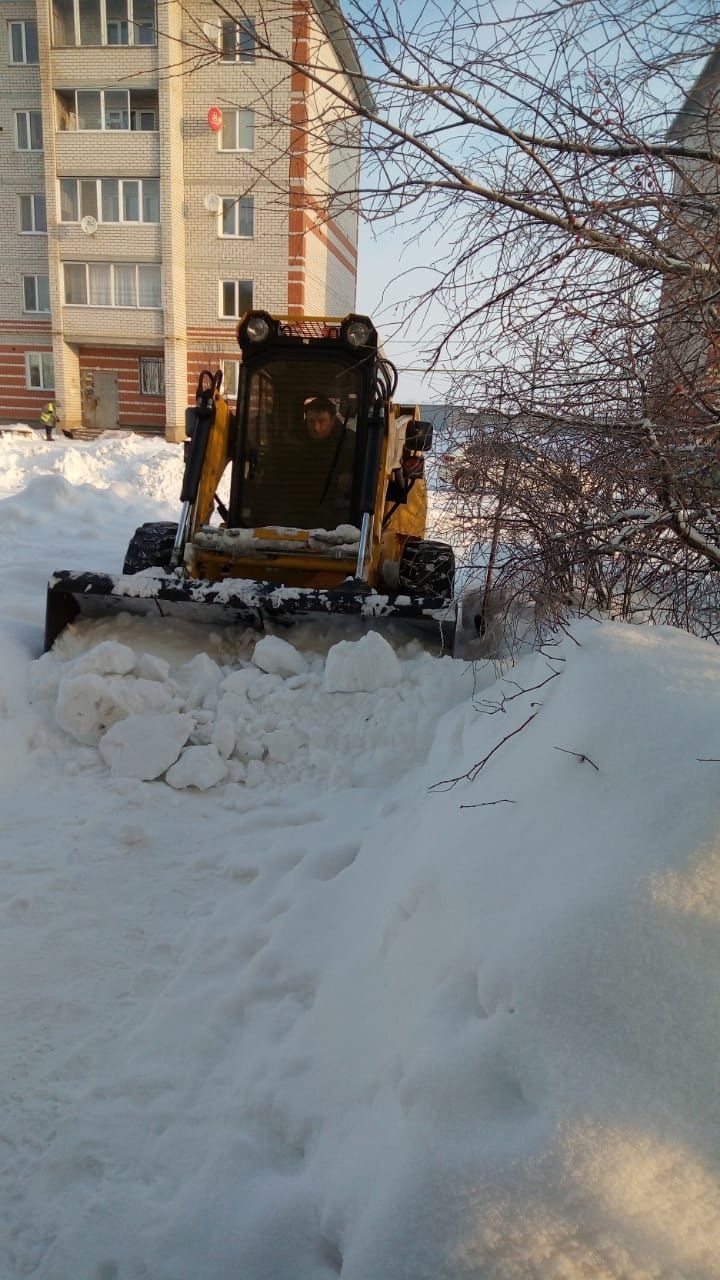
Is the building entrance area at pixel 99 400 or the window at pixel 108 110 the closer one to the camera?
the window at pixel 108 110

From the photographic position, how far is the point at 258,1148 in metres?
1.99

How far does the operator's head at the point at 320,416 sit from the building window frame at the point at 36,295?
2468 centimetres

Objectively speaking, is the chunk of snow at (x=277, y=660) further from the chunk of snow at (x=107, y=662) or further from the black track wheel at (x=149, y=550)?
the black track wheel at (x=149, y=550)

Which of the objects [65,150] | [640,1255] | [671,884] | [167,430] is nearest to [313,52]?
[671,884]

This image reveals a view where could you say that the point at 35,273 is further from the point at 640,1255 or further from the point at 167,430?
the point at 640,1255

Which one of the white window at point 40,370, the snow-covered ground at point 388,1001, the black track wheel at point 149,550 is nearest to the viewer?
the snow-covered ground at point 388,1001

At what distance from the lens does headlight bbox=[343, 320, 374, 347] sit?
5.45 meters

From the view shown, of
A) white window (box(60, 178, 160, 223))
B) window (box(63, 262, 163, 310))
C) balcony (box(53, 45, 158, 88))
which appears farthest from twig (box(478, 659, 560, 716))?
balcony (box(53, 45, 158, 88))

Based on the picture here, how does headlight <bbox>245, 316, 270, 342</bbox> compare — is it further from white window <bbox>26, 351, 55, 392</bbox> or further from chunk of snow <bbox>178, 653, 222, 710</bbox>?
white window <bbox>26, 351, 55, 392</bbox>

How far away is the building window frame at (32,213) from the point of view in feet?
83.5

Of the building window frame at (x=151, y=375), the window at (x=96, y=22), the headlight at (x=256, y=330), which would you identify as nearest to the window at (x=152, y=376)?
the building window frame at (x=151, y=375)

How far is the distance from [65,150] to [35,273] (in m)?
3.86

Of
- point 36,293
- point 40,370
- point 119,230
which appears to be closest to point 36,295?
point 36,293

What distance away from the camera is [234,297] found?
2509 centimetres
